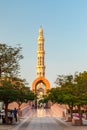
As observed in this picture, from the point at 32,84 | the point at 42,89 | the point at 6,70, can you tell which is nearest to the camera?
the point at 6,70

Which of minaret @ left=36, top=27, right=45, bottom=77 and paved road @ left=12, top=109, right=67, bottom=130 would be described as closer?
paved road @ left=12, top=109, right=67, bottom=130

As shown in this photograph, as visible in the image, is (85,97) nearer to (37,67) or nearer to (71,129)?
(71,129)

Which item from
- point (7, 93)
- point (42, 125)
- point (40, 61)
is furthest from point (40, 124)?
point (40, 61)

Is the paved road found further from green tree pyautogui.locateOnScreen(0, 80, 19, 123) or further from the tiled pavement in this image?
green tree pyautogui.locateOnScreen(0, 80, 19, 123)

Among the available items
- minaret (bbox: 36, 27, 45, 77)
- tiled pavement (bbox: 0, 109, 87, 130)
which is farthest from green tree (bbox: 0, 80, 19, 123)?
minaret (bbox: 36, 27, 45, 77)

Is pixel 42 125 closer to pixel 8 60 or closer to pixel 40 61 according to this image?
pixel 8 60

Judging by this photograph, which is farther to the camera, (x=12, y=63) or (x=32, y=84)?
(x=32, y=84)

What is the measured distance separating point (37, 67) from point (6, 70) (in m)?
137

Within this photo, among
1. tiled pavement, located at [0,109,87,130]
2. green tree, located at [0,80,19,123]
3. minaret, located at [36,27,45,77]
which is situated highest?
minaret, located at [36,27,45,77]

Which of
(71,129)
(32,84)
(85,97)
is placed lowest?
(71,129)

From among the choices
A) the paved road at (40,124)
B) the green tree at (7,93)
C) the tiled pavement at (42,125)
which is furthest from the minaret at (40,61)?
the green tree at (7,93)

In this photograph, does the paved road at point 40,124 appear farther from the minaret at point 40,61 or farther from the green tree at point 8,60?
the minaret at point 40,61

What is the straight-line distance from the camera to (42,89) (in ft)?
531

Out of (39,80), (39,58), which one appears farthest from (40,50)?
(39,80)
